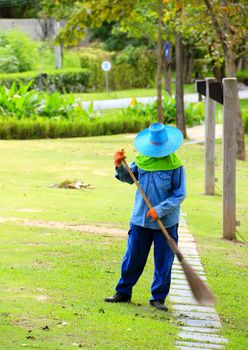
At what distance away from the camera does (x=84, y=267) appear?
9.39 m

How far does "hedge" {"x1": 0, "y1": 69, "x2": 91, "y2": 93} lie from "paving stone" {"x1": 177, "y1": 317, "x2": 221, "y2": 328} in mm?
35805

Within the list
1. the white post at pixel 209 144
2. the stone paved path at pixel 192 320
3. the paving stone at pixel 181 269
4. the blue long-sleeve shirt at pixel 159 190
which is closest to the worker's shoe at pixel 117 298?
the stone paved path at pixel 192 320

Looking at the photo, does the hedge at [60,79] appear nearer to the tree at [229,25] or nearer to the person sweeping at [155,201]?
the tree at [229,25]

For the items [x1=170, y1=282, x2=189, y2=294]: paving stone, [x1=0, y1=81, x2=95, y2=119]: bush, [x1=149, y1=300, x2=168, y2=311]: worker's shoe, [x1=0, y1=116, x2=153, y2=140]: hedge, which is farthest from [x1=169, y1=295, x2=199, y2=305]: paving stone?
[x1=0, y1=81, x2=95, y2=119]: bush

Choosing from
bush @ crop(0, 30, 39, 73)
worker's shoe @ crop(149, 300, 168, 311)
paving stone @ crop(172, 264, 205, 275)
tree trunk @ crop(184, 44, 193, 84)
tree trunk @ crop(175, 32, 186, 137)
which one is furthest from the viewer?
tree trunk @ crop(184, 44, 193, 84)

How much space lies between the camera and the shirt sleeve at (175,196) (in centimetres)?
766

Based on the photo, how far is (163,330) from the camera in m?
7.18

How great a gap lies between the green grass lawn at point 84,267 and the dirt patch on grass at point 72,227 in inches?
2.4

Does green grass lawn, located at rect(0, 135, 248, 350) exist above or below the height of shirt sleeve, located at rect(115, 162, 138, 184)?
below

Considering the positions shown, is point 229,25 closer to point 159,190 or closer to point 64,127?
point 64,127

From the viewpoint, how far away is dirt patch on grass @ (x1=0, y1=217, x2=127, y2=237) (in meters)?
12.0

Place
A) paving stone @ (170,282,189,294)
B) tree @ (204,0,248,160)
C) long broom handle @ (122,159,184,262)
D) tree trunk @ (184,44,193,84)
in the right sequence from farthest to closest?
1. tree trunk @ (184,44,193,84)
2. tree @ (204,0,248,160)
3. paving stone @ (170,282,189,294)
4. long broom handle @ (122,159,184,262)

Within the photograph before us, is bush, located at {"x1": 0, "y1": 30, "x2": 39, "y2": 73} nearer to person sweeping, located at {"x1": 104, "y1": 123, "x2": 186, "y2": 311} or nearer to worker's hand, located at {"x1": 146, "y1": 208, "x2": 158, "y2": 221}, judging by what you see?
person sweeping, located at {"x1": 104, "y1": 123, "x2": 186, "y2": 311}

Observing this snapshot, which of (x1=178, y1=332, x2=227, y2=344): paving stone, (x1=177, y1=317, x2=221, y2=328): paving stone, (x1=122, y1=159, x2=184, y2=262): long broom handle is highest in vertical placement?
(x1=122, y1=159, x2=184, y2=262): long broom handle
